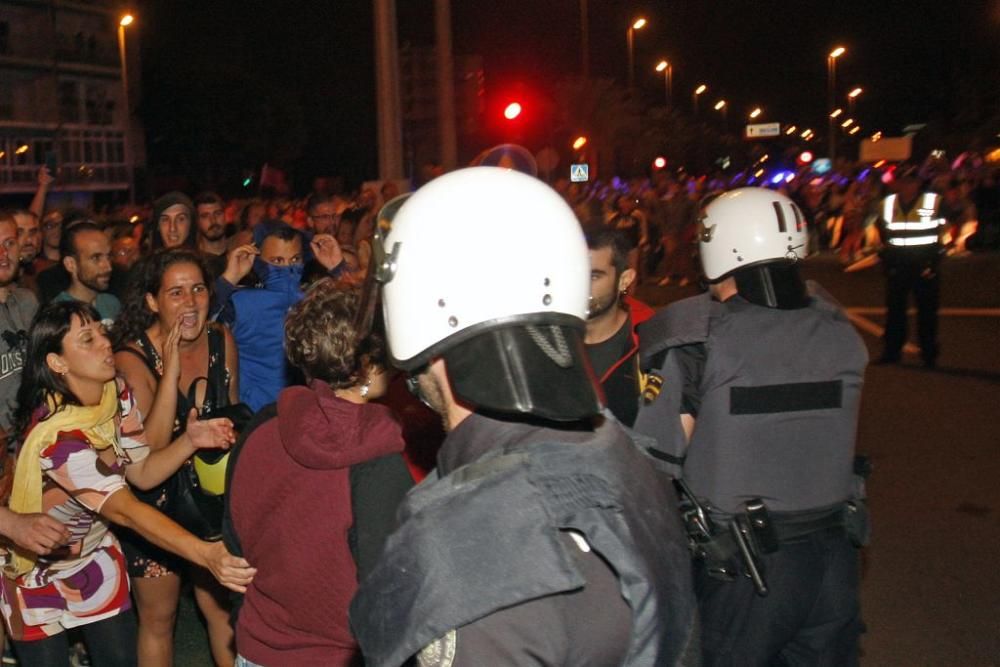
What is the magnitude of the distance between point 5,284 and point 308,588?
11.3 feet

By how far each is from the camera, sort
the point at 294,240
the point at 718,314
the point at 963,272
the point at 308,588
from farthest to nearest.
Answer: the point at 963,272, the point at 294,240, the point at 718,314, the point at 308,588

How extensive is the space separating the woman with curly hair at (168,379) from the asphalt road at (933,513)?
1.01 m

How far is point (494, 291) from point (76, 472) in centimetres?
245

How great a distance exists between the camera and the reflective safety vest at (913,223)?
1173 cm

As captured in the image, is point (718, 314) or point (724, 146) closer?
point (718, 314)

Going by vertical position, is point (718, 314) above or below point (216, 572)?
above

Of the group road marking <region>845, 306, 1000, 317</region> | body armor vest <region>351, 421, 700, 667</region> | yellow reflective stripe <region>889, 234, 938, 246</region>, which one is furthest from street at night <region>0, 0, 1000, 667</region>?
road marking <region>845, 306, 1000, 317</region>

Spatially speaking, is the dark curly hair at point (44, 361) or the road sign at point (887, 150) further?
the road sign at point (887, 150)

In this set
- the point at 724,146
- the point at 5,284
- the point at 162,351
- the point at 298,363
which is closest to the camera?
the point at 298,363

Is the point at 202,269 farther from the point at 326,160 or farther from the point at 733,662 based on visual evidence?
the point at 326,160

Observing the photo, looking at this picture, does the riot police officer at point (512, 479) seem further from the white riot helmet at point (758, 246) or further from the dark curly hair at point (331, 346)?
the white riot helmet at point (758, 246)

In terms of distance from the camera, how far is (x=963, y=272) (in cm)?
2102

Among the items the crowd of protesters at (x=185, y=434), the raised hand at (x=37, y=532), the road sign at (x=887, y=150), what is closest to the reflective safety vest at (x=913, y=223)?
the crowd of protesters at (x=185, y=434)

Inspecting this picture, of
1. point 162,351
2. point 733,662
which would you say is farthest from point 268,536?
point 162,351
